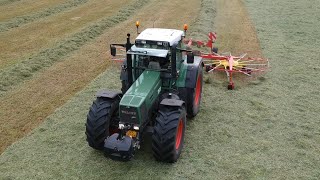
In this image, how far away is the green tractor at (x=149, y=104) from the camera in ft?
24.3

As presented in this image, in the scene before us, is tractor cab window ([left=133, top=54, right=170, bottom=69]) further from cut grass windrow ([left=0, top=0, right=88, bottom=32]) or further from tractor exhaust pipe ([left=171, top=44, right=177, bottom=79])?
cut grass windrow ([left=0, top=0, right=88, bottom=32])

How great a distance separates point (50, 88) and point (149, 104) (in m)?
4.95

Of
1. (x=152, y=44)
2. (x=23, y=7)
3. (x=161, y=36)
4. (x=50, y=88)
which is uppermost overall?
(x=161, y=36)

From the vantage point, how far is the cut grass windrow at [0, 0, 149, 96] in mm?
A: 12205

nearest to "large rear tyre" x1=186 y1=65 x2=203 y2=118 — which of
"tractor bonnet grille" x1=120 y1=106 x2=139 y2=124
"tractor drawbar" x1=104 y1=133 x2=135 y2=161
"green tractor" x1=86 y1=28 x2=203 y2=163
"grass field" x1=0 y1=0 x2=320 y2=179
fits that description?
"green tractor" x1=86 y1=28 x2=203 y2=163

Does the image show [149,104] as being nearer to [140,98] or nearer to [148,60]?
[140,98]

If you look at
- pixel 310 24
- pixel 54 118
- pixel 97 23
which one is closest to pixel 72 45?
pixel 97 23

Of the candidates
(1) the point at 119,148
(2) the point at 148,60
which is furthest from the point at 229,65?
(1) the point at 119,148

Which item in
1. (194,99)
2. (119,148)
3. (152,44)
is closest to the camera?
(119,148)

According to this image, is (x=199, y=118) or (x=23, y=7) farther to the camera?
(x=23, y=7)

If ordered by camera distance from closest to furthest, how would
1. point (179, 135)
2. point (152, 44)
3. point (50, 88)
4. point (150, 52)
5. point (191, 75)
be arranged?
point (179, 135), point (150, 52), point (152, 44), point (191, 75), point (50, 88)

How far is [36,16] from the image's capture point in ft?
68.2

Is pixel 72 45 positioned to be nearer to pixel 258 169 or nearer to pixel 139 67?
pixel 139 67

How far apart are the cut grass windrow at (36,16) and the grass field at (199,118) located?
0.72m
